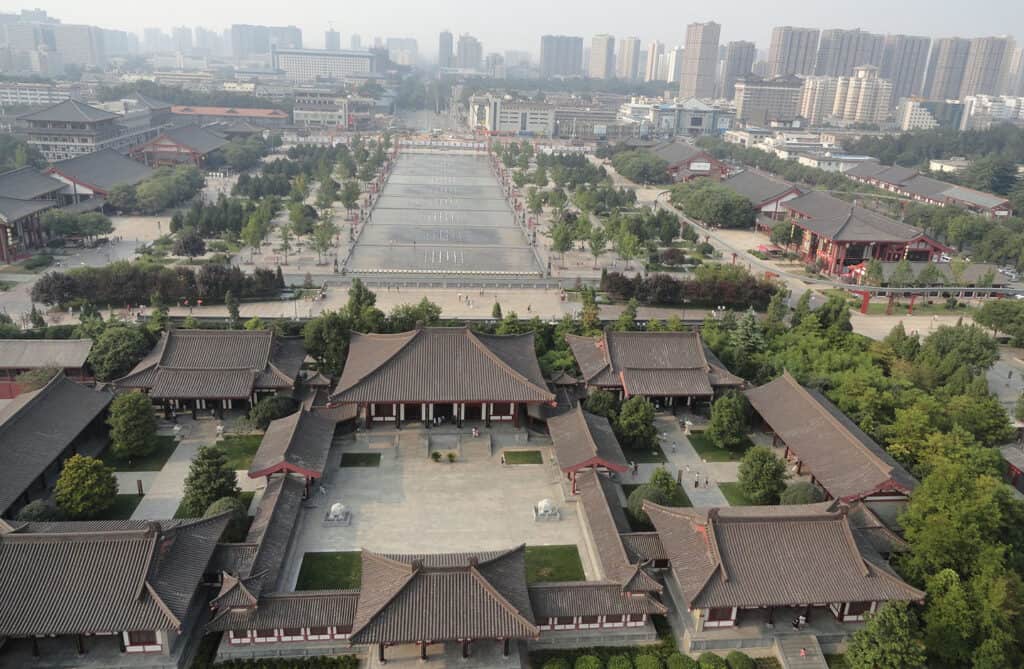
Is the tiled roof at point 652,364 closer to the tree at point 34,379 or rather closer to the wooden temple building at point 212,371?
the wooden temple building at point 212,371

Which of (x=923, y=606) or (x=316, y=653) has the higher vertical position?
(x=923, y=606)

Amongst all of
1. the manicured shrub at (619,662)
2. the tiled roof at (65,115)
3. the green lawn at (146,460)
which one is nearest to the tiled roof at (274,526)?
the green lawn at (146,460)

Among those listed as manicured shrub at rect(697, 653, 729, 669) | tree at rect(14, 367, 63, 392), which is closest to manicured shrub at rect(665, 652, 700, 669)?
manicured shrub at rect(697, 653, 729, 669)

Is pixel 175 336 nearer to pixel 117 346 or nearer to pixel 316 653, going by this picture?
pixel 117 346

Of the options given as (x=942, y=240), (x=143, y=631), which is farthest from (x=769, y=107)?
(x=143, y=631)

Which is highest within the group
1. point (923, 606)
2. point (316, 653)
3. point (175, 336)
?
point (175, 336)

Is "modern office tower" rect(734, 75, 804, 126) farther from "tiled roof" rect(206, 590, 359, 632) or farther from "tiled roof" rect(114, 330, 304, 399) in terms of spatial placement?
"tiled roof" rect(206, 590, 359, 632)

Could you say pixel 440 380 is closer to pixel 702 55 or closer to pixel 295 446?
pixel 295 446
